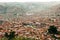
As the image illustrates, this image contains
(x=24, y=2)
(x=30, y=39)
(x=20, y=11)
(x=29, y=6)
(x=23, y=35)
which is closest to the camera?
(x=30, y=39)

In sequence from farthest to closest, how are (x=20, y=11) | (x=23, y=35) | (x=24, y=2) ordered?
1. (x=24, y=2)
2. (x=20, y=11)
3. (x=23, y=35)

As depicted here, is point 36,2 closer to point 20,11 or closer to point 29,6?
point 29,6

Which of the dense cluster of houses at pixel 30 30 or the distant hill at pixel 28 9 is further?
the distant hill at pixel 28 9

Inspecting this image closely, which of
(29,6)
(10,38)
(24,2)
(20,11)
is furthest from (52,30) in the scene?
(24,2)

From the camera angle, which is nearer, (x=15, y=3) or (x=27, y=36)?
(x=27, y=36)

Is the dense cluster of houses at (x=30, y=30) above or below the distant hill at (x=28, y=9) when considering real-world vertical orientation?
above

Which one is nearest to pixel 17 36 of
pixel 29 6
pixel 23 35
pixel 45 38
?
pixel 23 35

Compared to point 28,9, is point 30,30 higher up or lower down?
higher up

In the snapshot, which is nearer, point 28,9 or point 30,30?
point 30,30

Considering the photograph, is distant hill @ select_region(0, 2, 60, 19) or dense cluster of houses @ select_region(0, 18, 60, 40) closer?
dense cluster of houses @ select_region(0, 18, 60, 40)

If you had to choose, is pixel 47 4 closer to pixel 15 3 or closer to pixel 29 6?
pixel 29 6

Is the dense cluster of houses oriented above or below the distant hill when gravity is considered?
above
